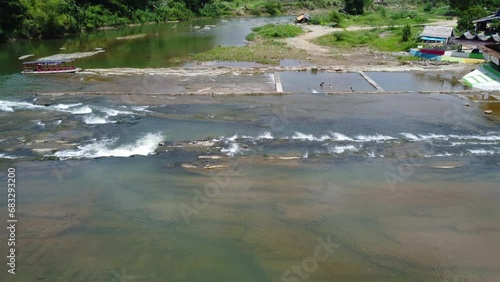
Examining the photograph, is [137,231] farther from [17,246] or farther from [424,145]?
[424,145]

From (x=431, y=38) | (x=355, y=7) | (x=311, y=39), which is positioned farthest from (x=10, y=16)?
(x=355, y=7)

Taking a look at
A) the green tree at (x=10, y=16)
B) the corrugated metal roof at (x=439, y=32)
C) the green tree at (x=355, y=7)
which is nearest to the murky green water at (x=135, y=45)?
the green tree at (x=10, y=16)

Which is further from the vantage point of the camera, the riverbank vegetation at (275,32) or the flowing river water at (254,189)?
the riverbank vegetation at (275,32)

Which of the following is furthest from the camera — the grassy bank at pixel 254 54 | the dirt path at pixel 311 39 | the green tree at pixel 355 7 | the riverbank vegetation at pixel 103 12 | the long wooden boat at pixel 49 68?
the green tree at pixel 355 7

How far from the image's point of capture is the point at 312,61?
41844 millimetres

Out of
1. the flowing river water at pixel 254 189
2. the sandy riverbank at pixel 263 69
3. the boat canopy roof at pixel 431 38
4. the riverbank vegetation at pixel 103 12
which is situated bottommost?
the flowing river water at pixel 254 189

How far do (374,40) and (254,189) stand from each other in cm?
4287

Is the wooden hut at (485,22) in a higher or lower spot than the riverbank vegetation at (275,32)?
higher

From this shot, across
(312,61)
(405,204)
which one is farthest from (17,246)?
(312,61)

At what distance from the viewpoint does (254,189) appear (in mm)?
17234

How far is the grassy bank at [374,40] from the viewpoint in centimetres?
4809

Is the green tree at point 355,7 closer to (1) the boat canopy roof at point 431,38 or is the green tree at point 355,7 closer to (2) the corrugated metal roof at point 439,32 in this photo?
(2) the corrugated metal roof at point 439,32

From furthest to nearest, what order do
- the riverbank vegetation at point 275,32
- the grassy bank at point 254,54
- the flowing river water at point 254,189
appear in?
1. the riverbank vegetation at point 275,32
2. the grassy bank at point 254,54
3. the flowing river water at point 254,189

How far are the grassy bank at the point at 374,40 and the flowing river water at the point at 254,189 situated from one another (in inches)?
869
